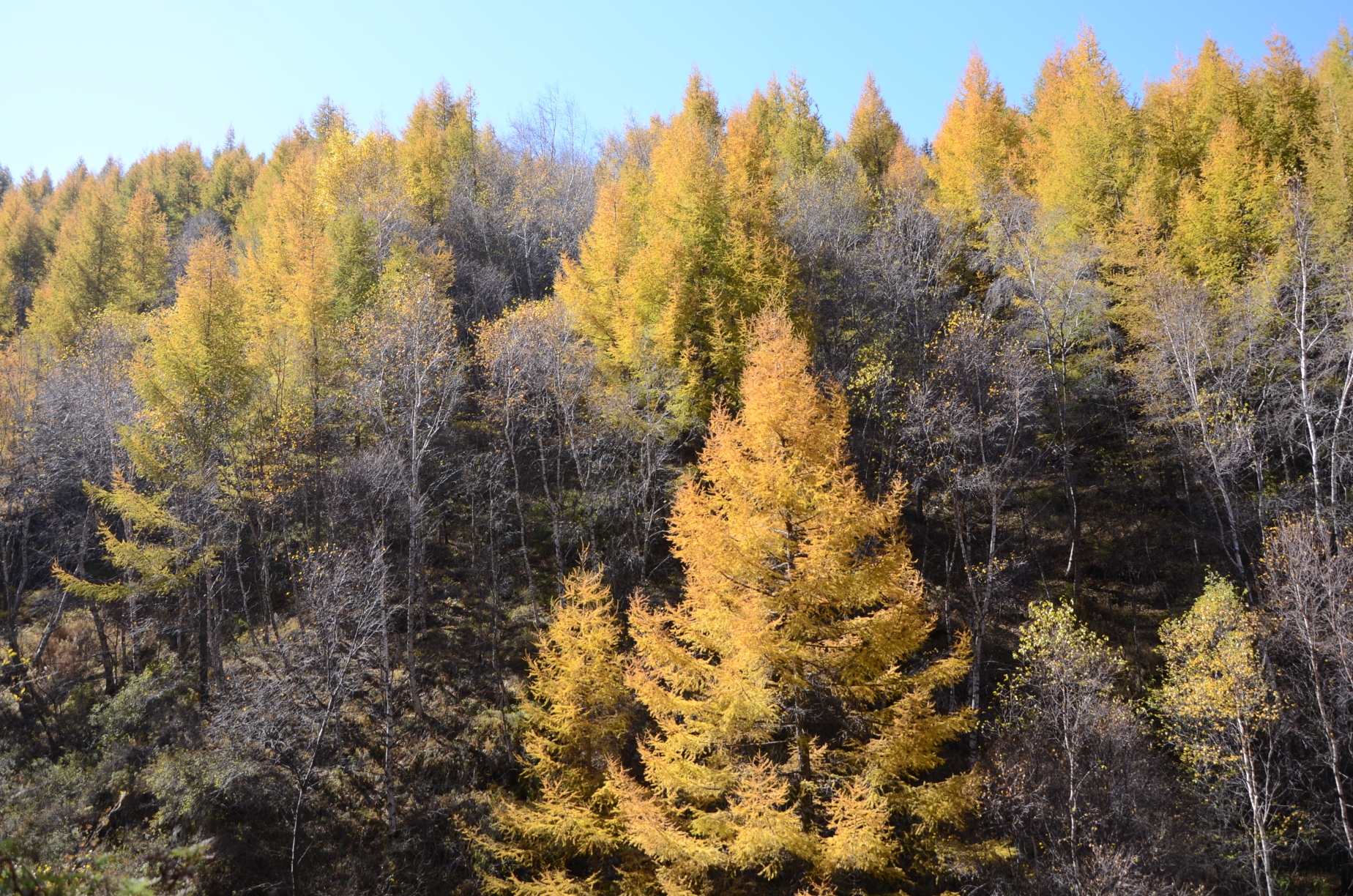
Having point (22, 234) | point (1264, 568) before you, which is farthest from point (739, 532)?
point (22, 234)

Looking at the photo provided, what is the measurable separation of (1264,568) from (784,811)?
1567 centimetres

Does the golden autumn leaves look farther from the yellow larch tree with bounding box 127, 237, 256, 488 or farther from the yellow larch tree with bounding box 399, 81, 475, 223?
the yellow larch tree with bounding box 399, 81, 475, 223

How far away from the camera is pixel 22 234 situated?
41812 mm

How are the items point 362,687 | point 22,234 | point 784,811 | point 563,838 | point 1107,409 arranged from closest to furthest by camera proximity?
point 784,811 < point 563,838 < point 362,687 < point 1107,409 < point 22,234

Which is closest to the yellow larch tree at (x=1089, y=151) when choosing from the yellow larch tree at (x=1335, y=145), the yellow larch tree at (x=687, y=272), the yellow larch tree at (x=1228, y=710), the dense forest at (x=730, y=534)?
the dense forest at (x=730, y=534)

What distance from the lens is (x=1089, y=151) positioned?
27.2 metres

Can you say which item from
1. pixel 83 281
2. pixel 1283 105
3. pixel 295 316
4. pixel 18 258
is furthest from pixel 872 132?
pixel 18 258

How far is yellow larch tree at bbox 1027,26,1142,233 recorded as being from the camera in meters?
26.2

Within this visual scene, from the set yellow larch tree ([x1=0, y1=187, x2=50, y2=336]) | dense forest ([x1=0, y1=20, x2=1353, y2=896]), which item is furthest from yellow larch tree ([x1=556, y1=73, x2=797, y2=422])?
yellow larch tree ([x1=0, y1=187, x2=50, y2=336])

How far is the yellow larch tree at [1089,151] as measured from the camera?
26250mm

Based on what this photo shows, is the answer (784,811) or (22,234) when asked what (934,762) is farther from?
(22,234)

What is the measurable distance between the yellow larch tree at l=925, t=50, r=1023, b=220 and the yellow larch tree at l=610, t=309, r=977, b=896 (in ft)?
71.8

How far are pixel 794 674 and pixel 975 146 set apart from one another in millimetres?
28751

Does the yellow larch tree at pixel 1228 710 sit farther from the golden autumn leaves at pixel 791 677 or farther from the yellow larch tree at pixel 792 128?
the yellow larch tree at pixel 792 128
